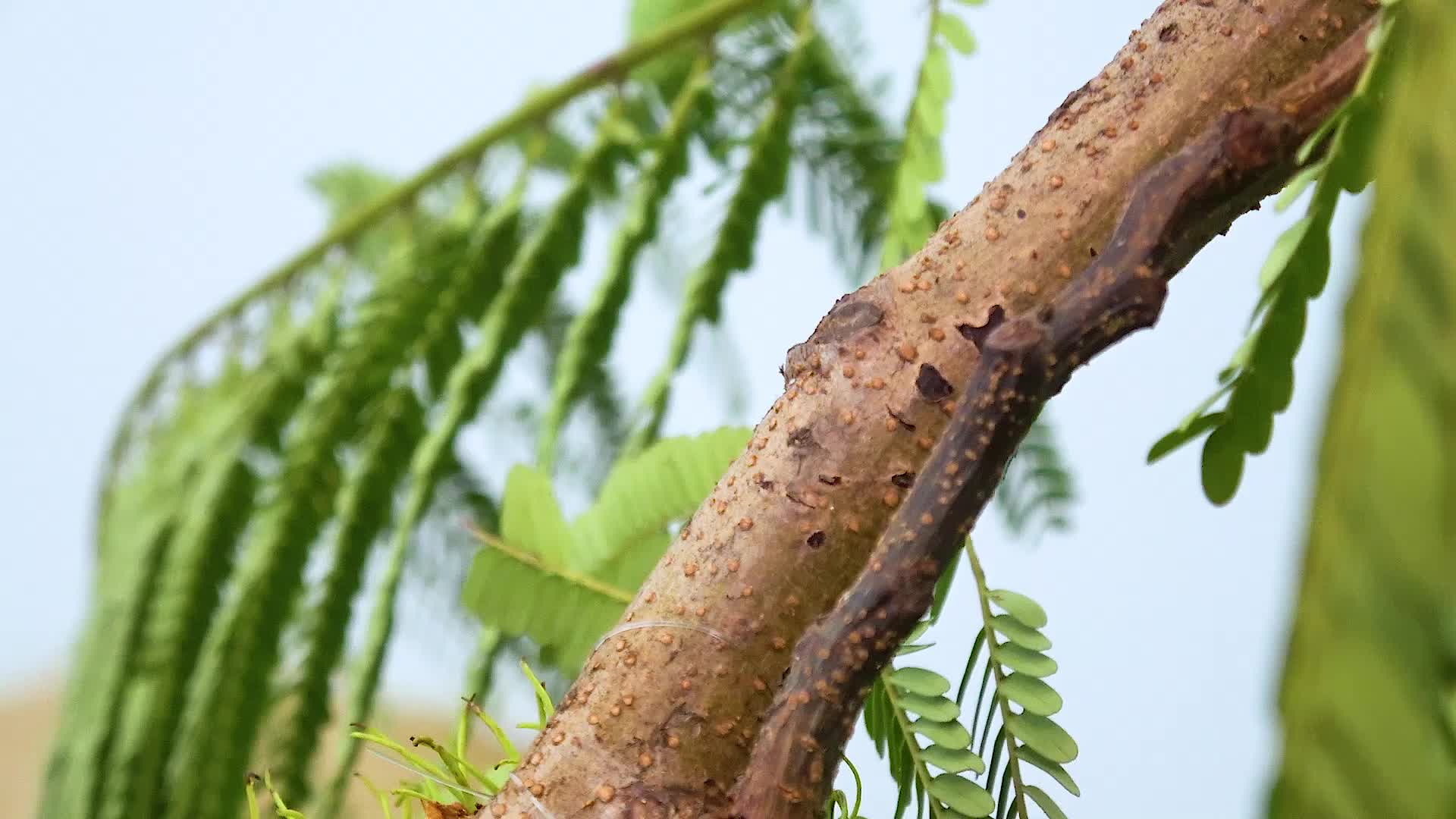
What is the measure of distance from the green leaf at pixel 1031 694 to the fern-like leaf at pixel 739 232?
0.62 ft

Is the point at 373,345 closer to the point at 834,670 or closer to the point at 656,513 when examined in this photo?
the point at 656,513

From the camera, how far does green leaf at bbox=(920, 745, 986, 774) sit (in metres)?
0.22

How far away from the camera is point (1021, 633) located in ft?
0.77

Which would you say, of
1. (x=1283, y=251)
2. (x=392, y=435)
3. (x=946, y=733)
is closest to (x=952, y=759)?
(x=946, y=733)

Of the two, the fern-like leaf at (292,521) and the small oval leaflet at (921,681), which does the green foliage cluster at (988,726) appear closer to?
the small oval leaflet at (921,681)

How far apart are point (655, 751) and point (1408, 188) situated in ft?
0.49

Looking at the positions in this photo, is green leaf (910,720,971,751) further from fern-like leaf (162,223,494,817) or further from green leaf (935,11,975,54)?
fern-like leaf (162,223,494,817)

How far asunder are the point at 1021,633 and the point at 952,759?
28mm

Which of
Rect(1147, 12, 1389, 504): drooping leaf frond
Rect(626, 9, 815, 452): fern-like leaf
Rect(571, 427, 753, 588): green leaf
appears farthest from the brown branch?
Rect(626, 9, 815, 452): fern-like leaf

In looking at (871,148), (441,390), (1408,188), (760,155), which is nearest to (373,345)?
(441,390)

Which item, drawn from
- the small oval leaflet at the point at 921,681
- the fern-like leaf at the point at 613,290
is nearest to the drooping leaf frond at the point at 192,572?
the fern-like leaf at the point at 613,290

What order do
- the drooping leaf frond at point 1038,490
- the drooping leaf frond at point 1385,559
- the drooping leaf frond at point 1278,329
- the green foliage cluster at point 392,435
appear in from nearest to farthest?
the drooping leaf frond at point 1385,559
the drooping leaf frond at point 1278,329
the green foliage cluster at point 392,435
the drooping leaf frond at point 1038,490

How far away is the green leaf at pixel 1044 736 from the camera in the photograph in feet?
0.74

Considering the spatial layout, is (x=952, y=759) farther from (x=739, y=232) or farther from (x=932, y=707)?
(x=739, y=232)
